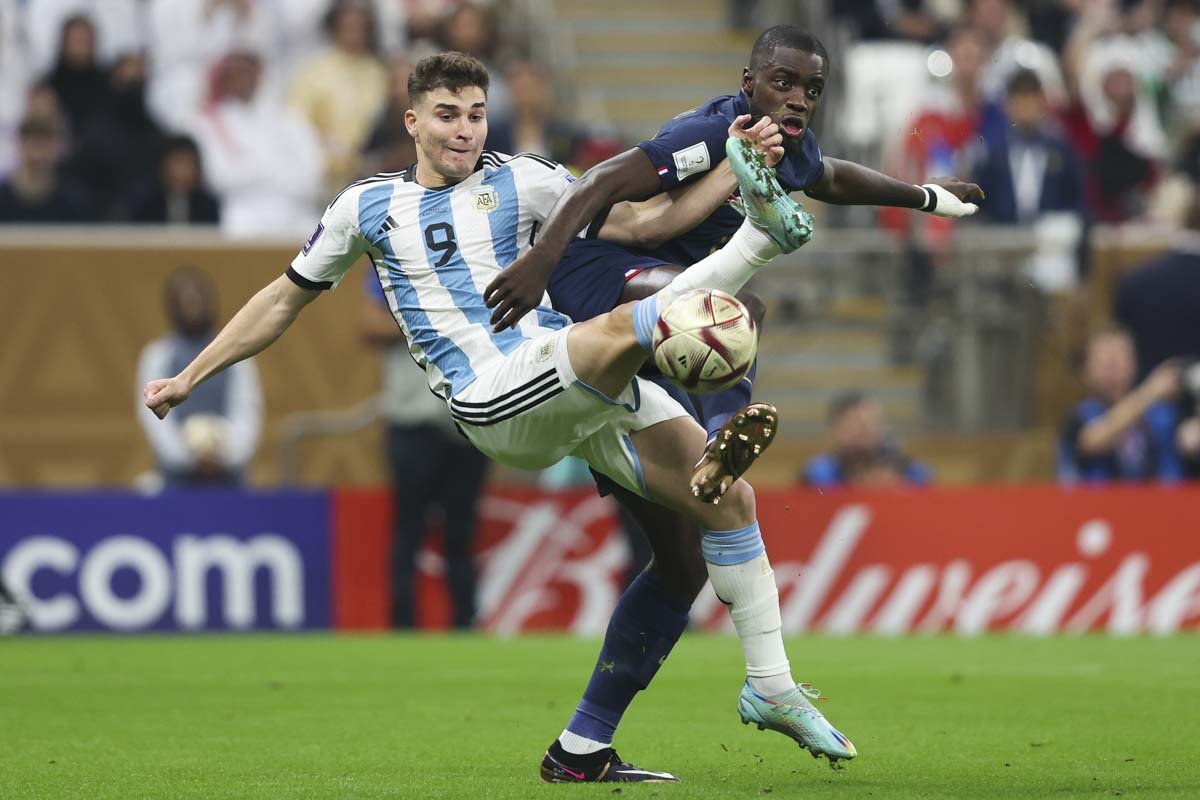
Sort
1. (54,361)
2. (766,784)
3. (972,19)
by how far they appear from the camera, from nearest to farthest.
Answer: (766,784) < (54,361) < (972,19)

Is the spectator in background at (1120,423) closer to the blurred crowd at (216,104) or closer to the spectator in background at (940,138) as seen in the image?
the spectator in background at (940,138)

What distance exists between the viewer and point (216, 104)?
14.0 metres

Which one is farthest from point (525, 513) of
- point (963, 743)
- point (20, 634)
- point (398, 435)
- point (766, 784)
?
point (766, 784)

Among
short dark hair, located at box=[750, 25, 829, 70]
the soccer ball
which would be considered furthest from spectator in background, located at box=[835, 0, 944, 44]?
the soccer ball

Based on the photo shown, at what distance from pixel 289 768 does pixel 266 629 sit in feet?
20.4

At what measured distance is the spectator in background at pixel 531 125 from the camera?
1289 centimetres

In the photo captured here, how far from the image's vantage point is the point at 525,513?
12.3 m

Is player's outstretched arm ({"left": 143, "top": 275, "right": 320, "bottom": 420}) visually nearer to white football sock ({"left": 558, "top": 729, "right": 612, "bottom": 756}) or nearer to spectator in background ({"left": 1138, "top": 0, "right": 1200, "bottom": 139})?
white football sock ({"left": 558, "top": 729, "right": 612, "bottom": 756})

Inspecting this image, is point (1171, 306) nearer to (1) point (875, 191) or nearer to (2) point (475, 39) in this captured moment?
(2) point (475, 39)

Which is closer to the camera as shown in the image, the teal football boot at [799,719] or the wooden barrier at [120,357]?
the teal football boot at [799,719]

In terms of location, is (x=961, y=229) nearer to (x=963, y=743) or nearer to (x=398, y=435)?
(x=398, y=435)

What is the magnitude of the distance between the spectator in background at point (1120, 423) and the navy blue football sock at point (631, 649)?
7.22m

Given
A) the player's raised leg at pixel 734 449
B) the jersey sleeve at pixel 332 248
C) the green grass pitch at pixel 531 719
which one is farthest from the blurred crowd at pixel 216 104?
the player's raised leg at pixel 734 449

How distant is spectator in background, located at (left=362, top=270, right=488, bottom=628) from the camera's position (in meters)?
11.7
